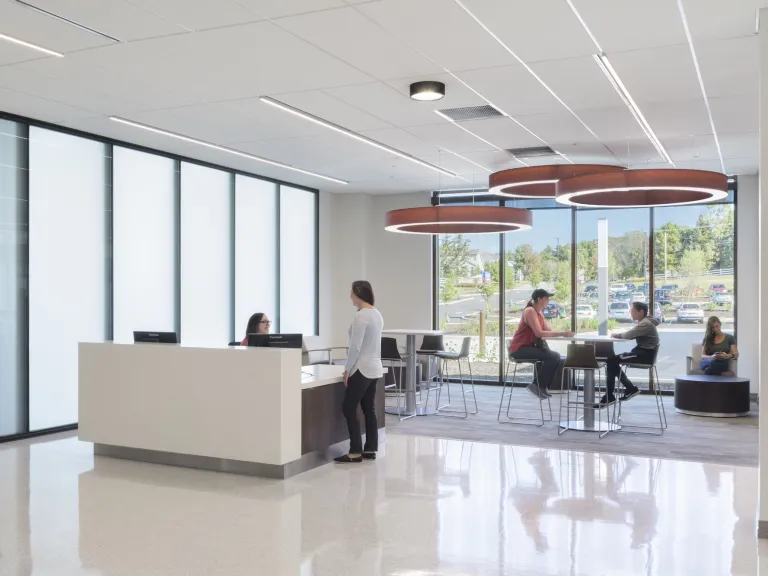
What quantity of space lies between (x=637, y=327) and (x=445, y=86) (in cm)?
383

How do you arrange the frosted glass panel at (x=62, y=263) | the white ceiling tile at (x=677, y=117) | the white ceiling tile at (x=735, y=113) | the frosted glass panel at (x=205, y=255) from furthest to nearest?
the frosted glass panel at (x=205, y=255)
the frosted glass panel at (x=62, y=263)
the white ceiling tile at (x=677, y=117)
the white ceiling tile at (x=735, y=113)

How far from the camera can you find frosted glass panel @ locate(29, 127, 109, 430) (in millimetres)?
7859

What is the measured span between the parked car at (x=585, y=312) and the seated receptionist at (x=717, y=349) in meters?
2.35

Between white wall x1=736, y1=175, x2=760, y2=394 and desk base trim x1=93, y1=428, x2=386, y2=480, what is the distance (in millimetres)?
7232

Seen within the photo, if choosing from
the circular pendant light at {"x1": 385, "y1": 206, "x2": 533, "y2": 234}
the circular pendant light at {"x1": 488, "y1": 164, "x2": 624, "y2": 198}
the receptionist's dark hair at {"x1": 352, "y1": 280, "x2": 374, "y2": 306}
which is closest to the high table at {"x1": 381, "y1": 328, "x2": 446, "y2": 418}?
the circular pendant light at {"x1": 385, "y1": 206, "x2": 533, "y2": 234}

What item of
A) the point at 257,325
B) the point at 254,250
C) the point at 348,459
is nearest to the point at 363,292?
the point at 257,325

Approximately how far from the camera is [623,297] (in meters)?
12.5

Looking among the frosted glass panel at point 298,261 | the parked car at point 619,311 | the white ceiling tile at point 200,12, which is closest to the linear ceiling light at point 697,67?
the white ceiling tile at point 200,12

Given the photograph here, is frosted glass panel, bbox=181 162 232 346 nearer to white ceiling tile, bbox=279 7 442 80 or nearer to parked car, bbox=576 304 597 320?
white ceiling tile, bbox=279 7 442 80

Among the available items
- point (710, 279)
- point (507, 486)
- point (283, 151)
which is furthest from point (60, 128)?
point (710, 279)

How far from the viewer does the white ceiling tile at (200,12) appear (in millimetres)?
4809

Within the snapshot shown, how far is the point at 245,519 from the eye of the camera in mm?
4969

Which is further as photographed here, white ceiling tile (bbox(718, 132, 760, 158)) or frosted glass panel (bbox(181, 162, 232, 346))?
frosted glass panel (bbox(181, 162, 232, 346))

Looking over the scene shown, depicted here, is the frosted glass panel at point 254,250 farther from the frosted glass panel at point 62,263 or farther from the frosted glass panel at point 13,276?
the frosted glass panel at point 13,276
